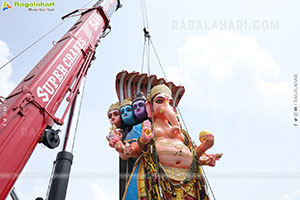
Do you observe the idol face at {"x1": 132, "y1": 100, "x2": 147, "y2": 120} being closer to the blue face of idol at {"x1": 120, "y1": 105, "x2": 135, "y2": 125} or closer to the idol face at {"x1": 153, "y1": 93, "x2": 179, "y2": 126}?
the blue face of idol at {"x1": 120, "y1": 105, "x2": 135, "y2": 125}

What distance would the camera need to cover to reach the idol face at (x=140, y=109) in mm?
6291

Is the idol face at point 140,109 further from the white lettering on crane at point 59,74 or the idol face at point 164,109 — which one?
the white lettering on crane at point 59,74

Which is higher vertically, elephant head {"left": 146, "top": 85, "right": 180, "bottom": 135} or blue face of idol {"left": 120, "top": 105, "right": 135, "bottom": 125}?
blue face of idol {"left": 120, "top": 105, "right": 135, "bottom": 125}

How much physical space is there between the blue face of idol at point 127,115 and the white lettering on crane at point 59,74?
2817mm

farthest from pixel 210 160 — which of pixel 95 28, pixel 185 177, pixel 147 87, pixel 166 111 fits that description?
pixel 95 28

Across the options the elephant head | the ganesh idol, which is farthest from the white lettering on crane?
the elephant head

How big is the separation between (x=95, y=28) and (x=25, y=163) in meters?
3.24

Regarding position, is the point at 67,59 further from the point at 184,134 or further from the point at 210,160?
the point at 210,160

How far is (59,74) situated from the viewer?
10.2 ft

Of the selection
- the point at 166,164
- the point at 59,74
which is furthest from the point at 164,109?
the point at 59,74

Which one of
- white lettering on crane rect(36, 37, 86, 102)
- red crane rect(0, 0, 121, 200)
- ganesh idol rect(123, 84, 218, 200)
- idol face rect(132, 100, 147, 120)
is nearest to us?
red crane rect(0, 0, 121, 200)

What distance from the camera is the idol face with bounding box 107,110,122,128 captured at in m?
6.59

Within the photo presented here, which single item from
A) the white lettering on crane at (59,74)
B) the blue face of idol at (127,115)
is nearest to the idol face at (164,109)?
the blue face of idol at (127,115)

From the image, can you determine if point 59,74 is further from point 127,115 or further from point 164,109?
point 127,115
